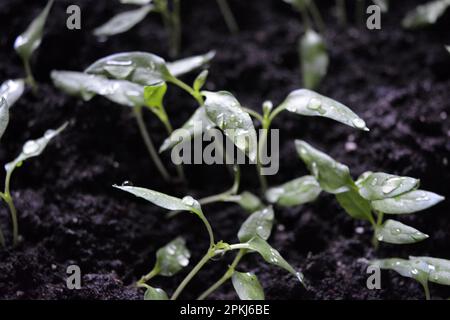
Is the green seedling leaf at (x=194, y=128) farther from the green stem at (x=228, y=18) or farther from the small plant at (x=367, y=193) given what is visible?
the green stem at (x=228, y=18)

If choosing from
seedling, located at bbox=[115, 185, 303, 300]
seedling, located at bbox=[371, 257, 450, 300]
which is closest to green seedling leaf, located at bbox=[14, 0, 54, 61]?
seedling, located at bbox=[115, 185, 303, 300]

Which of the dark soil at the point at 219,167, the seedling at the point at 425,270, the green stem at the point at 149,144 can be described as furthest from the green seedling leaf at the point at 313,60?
the seedling at the point at 425,270

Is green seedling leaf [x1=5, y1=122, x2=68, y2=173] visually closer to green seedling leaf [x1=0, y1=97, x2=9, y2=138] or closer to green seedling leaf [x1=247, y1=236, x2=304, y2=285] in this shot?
green seedling leaf [x1=0, y1=97, x2=9, y2=138]

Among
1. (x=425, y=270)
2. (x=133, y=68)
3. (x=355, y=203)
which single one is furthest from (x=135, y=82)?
(x=425, y=270)

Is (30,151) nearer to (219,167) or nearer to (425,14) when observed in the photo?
(219,167)
